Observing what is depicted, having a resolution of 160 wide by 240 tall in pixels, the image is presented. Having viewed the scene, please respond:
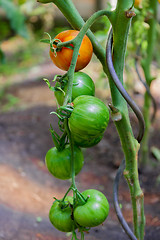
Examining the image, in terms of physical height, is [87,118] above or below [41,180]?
above

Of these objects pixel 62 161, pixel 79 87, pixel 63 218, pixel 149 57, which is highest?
pixel 149 57

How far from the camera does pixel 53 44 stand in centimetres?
71

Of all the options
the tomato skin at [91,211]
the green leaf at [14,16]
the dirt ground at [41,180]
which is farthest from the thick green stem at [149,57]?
the green leaf at [14,16]

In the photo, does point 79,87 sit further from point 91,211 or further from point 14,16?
point 14,16

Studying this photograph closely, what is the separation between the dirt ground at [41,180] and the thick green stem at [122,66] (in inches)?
19.2

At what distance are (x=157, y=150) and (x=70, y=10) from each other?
1568 mm

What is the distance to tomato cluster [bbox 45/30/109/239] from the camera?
2.08 ft

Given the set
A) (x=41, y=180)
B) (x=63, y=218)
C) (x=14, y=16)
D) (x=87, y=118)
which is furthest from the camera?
(x=14, y=16)

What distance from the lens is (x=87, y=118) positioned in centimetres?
63

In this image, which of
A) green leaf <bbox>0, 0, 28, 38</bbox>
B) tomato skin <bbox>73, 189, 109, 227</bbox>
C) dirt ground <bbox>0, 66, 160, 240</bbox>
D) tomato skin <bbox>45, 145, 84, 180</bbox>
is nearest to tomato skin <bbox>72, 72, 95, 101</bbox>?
tomato skin <bbox>45, 145, 84, 180</bbox>

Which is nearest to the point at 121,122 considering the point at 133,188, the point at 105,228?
the point at 133,188

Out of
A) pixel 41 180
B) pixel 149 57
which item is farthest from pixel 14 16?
pixel 41 180

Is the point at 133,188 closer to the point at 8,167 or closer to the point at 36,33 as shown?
the point at 8,167

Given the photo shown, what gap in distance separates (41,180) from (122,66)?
1.18 meters
